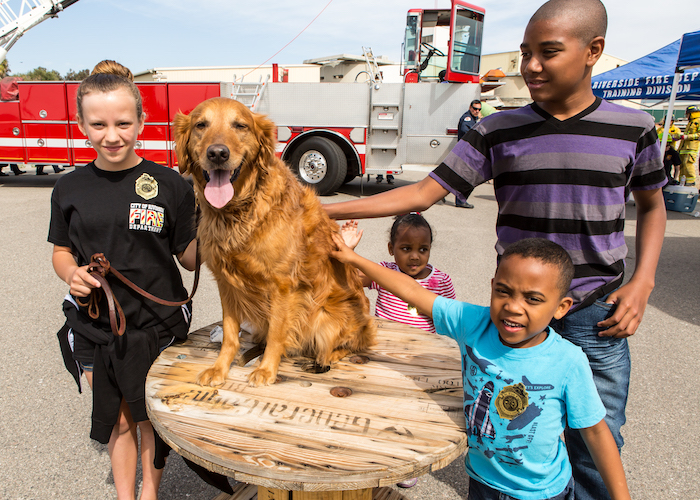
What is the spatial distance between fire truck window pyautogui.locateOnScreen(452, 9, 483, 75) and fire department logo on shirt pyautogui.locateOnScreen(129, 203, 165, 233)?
30.2ft

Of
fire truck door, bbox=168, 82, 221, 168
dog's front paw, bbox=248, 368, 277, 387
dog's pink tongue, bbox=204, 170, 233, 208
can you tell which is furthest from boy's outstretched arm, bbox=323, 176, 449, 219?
fire truck door, bbox=168, 82, 221, 168

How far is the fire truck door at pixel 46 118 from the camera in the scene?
Result: 10500mm

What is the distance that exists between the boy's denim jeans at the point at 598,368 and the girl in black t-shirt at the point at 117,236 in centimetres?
172

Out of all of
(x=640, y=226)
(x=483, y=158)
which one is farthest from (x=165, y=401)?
(x=640, y=226)

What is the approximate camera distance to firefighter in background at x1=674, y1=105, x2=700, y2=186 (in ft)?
38.8

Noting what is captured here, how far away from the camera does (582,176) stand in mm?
1542

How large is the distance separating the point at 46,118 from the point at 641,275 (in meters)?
12.8

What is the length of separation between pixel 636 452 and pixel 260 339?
96.0 inches

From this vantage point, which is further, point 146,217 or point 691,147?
point 691,147

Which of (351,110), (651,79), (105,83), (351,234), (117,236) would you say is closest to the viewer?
(105,83)

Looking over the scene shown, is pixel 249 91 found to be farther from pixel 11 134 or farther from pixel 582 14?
pixel 582 14

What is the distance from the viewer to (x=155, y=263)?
6.37 feet

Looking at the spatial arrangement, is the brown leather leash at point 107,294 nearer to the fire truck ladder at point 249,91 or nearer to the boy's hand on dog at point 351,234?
the boy's hand on dog at point 351,234

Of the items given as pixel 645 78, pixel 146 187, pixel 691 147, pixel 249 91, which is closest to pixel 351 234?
pixel 146 187
